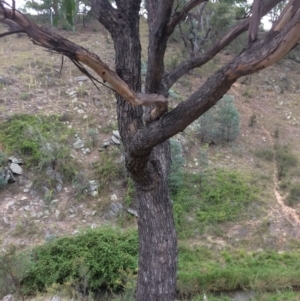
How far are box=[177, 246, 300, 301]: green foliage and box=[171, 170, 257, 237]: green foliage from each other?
666 millimetres

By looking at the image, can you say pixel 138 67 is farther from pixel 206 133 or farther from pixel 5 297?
pixel 206 133

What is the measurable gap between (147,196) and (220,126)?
21.9 feet

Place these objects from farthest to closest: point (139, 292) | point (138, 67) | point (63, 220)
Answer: point (63, 220) → point (139, 292) → point (138, 67)

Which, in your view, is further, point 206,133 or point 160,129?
point 206,133

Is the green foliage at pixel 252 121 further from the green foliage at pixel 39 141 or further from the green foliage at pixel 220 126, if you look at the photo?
the green foliage at pixel 39 141

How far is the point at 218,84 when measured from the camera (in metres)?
1.73

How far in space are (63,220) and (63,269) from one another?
4.02ft

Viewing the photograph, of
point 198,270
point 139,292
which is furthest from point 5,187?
point 139,292

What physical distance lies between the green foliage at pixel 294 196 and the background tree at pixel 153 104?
210 inches

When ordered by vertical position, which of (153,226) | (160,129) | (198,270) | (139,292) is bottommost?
(198,270)

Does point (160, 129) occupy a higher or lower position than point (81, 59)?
lower

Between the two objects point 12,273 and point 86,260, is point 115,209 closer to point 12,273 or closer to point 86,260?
point 86,260

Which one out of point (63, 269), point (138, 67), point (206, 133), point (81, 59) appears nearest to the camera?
point (81, 59)

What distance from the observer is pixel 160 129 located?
1998 mm
